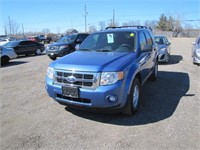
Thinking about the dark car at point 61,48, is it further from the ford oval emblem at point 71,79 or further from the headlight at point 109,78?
the headlight at point 109,78

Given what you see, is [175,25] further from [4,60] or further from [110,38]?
[110,38]

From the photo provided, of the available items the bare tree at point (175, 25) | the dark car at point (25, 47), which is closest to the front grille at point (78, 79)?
the dark car at point (25, 47)

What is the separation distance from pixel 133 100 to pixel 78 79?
132cm

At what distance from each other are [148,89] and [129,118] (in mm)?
2331

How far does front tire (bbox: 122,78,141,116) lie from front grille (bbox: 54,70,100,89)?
32.1 inches

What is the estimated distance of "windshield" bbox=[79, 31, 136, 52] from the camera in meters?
5.04

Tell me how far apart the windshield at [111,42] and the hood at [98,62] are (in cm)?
33

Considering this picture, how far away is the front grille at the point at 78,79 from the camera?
385 centimetres

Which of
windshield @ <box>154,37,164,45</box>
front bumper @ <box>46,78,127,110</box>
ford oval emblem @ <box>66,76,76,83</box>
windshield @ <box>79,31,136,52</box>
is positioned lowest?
front bumper @ <box>46,78,127,110</box>

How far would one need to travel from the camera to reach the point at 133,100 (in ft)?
14.5

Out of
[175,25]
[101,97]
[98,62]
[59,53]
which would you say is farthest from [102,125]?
[175,25]

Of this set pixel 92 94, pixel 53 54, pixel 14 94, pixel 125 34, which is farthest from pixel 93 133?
pixel 53 54

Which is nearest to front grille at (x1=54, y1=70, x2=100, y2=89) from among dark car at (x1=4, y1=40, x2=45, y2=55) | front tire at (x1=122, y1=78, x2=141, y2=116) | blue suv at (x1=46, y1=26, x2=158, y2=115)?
blue suv at (x1=46, y1=26, x2=158, y2=115)

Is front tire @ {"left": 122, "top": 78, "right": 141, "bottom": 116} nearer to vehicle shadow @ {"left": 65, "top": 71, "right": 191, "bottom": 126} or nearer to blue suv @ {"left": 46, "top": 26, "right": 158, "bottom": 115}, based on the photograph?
blue suv @ {"left": 46, "top": 26, "right": 158, "bottom": 115}
